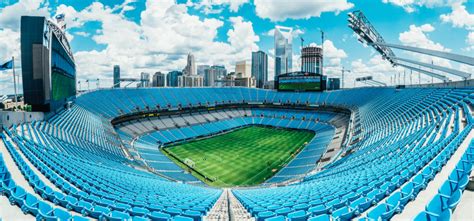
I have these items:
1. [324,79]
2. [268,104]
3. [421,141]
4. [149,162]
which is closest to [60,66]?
[149,162]

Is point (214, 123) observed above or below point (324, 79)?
below

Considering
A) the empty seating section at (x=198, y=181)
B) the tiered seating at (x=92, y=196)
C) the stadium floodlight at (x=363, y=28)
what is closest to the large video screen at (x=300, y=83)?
the empty seating section at (x=198, y=181)

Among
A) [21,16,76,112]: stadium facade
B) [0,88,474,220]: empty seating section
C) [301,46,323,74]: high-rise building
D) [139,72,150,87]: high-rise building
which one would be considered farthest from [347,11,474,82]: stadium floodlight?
[301,46,323,74]: high-rise building

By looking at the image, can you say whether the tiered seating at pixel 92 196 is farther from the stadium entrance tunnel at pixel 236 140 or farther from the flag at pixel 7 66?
the stadium entrance tunnel at pixel 236 140

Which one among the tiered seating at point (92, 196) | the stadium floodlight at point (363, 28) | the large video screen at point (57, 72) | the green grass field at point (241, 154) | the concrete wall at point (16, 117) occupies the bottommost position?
the green grass field at point (241, 154)

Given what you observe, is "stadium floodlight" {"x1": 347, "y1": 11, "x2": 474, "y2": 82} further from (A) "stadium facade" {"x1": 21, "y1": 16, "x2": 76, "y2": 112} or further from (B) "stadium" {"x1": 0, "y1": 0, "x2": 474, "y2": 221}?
(A) "stadium facade" {"x1": 21, "y1": 16, "x2": 76, "y2": 112}

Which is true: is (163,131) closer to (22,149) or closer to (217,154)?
(217,154)
